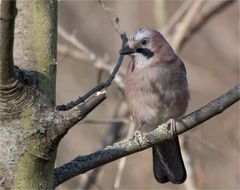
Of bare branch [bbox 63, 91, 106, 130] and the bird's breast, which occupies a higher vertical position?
bare branch [bbox 63, 91, 106, 130]

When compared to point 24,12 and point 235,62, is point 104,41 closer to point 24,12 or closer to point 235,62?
point 235,62

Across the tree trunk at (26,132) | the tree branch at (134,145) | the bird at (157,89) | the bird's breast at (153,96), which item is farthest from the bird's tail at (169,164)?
the tree trunk at (26,132)

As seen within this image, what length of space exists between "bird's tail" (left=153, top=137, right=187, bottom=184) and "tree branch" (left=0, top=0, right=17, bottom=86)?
186cm

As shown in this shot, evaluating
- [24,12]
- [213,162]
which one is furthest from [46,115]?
[213,162]

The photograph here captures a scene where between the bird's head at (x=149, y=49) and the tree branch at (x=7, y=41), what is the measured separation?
204 cm

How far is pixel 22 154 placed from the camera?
1812mm

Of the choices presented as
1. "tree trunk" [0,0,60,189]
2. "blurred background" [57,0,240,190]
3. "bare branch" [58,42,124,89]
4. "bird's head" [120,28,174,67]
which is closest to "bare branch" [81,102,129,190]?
"blurred background" [57,0,240,190]

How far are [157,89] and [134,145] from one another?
162 cm

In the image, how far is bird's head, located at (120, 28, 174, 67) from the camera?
12.2 feet

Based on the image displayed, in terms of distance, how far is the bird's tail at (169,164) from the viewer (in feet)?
11.7

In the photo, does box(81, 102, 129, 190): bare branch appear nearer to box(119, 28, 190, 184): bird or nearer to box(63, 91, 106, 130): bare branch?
box(119, 28, 190, 184): bird

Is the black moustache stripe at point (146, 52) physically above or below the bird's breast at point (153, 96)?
above

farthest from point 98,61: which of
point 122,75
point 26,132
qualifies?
point 26,132

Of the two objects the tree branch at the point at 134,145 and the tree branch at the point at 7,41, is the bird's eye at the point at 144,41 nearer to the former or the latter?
the tree branch at the point at 134,145
